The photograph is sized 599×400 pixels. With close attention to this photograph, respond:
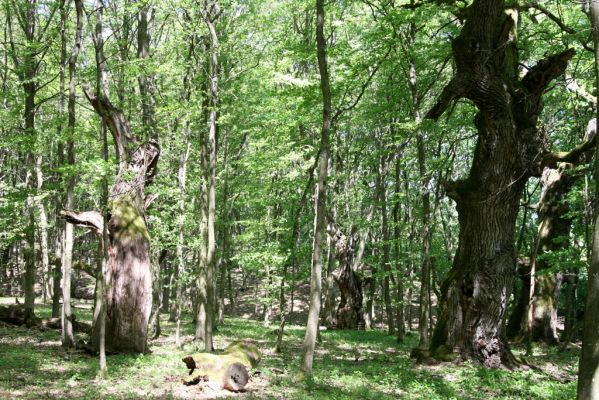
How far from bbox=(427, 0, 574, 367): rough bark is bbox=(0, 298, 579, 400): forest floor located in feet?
2.49

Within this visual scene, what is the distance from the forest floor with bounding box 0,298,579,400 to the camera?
696 cm

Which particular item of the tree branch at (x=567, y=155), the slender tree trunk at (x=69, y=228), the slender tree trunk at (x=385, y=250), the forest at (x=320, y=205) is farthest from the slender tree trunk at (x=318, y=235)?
the slender tree trunk at (x=385, y=250)

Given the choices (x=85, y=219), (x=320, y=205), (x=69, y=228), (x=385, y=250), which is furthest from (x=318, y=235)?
(x=385, y=250)

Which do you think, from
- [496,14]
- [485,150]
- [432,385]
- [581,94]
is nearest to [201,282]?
[432,385]

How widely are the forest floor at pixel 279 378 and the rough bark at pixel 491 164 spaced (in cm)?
76

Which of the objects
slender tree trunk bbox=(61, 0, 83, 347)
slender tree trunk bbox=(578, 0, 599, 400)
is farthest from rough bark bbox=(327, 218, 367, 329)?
slender tree trunk bbox=(578, 0, 599, 400)

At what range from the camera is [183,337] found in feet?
49.5

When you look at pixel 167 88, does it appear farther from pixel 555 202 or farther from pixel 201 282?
pixel 555 202

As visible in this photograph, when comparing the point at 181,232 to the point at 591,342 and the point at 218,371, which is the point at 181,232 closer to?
the point at 218,371

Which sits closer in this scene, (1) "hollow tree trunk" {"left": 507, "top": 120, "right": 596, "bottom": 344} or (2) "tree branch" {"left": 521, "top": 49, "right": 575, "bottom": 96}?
(2) "tree branch" {"left": 521, "top": 49, "right": 575, "bottom": 96}

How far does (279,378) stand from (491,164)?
6.04m

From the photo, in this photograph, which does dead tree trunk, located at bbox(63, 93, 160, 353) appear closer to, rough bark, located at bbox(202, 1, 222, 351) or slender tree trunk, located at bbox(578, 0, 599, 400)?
rough bark, located at bbox(202, 1, 222, 351)

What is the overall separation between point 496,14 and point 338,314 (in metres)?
15.5

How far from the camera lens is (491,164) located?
944 cm
